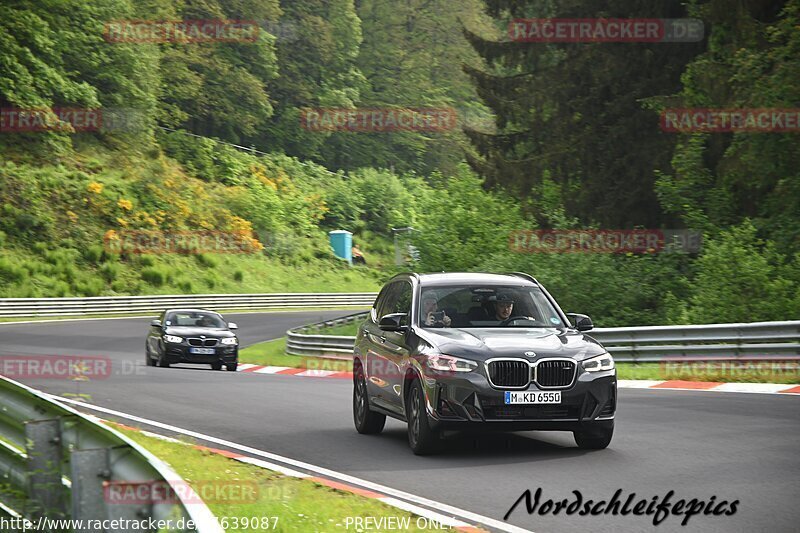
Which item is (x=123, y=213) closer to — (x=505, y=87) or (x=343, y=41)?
(x=505, y=87)

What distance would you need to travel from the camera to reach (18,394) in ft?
29.5

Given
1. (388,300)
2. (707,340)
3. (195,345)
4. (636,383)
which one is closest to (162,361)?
(195,345)

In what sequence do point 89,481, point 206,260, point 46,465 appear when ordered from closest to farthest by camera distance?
point 89,481 < point 46,465 < point 206,260

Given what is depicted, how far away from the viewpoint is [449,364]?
1195 cm

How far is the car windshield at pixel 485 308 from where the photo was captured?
13.1 meters

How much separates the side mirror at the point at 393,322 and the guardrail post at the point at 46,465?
557 cm

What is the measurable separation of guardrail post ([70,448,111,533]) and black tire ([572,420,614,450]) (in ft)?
21.9

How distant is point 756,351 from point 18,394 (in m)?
14.2

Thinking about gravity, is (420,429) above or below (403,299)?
below

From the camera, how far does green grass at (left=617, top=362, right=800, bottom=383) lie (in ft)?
65.0

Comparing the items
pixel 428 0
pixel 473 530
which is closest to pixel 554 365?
pixel 473 530

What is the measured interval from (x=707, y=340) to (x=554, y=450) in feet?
35.0

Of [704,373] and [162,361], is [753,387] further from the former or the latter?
[162,361]

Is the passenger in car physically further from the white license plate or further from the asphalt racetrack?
the white license plate
